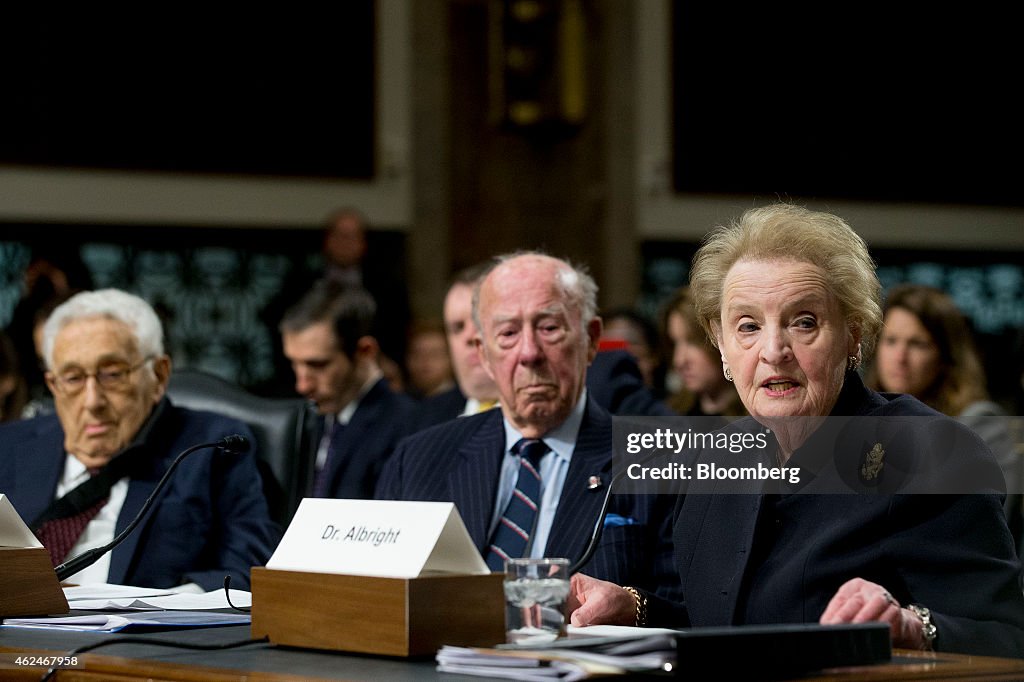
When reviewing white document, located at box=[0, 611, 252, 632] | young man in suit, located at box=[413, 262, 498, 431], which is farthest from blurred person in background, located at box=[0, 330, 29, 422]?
white document, located at box=[0, 611, 252, 632]

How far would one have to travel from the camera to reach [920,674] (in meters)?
2.00

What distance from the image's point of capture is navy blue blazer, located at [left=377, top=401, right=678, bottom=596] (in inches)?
132

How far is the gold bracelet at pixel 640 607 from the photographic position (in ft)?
9.08

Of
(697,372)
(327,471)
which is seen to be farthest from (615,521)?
(697,372)

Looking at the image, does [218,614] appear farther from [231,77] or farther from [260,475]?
[231,77]

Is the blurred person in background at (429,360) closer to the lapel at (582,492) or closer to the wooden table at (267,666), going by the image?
the lapel at (582,492)

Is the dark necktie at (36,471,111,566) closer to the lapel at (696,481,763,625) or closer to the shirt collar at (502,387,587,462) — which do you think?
the shirt collar at (502,387,587,462)

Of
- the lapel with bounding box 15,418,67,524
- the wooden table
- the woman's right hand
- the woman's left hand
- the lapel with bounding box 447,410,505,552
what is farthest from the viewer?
the lapel with bounding box 15,418,67,524

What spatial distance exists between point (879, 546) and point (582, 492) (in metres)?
1.11

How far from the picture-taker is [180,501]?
3814mm

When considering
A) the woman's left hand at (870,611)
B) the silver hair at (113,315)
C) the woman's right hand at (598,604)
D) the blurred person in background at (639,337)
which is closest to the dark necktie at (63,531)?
the silver hair at (113,315)

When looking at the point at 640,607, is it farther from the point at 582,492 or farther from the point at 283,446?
the point at 283,446

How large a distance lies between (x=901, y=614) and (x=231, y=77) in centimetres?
812

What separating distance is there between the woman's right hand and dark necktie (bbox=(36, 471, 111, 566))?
1582 mm
